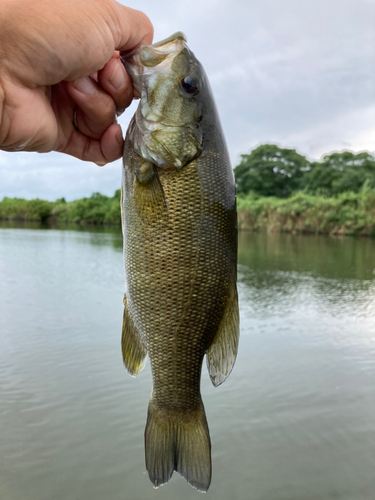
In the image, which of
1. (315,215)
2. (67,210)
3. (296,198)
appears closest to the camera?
(315,215)

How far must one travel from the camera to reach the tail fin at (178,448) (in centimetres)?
175

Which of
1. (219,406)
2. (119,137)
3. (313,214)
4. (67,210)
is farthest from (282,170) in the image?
(119,137)

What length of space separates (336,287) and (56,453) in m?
12.5

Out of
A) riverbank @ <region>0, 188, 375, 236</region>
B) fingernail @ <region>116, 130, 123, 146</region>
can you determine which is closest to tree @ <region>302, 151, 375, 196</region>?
riverbank @ <region>0, 188, 375, 236</region>

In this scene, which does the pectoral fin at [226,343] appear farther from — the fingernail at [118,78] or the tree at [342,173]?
the tree at [342,173]

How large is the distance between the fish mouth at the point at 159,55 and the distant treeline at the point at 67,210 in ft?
221

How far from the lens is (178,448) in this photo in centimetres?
183

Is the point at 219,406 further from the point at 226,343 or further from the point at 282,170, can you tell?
the point at 282,170

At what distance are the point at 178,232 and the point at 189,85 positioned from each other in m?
0.66

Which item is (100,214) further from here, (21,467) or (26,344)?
(21,467)

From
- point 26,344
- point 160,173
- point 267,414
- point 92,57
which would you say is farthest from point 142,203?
point 26,344

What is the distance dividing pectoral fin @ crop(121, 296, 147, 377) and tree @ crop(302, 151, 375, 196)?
50.2 metres

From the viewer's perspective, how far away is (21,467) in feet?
15.9

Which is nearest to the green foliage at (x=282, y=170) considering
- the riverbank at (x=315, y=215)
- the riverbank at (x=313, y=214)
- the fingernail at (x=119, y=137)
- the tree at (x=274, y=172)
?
the tree at (x=274, y=172)
